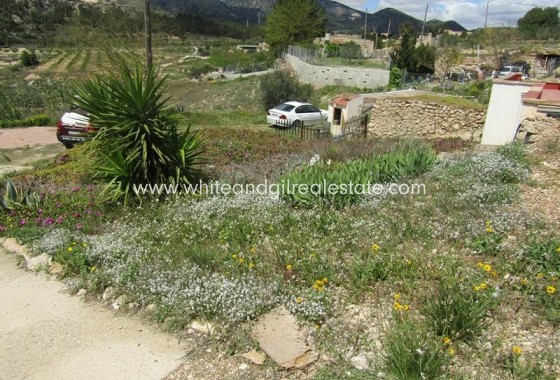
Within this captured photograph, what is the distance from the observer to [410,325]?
116 inches

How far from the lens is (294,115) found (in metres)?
18.9

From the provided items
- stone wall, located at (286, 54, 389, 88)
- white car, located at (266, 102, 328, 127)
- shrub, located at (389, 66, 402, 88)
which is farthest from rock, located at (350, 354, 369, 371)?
stone wall, located at (286, 54, 389, 88)

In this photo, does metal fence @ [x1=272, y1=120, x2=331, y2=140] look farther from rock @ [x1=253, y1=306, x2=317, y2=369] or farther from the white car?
rock @ [x1=253, y1=306, x2=317, y2=369]

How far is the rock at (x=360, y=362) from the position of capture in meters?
2.78

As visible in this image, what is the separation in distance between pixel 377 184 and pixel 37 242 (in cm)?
518

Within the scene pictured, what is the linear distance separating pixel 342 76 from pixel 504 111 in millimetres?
23782

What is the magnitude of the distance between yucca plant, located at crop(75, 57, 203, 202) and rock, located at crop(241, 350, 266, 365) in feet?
13.3

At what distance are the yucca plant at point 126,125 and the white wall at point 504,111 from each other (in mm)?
8969

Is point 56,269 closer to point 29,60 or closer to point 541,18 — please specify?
point 29,60

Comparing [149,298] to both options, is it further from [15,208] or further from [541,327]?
[15,208]

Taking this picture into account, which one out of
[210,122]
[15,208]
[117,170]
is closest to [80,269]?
[117,170]

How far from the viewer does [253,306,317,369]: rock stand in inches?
114

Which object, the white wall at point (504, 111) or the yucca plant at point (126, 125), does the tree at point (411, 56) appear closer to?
the white wall at point (504, 111)

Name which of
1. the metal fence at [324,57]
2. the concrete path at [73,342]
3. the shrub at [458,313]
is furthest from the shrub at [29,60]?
the shrub at [458,313]
